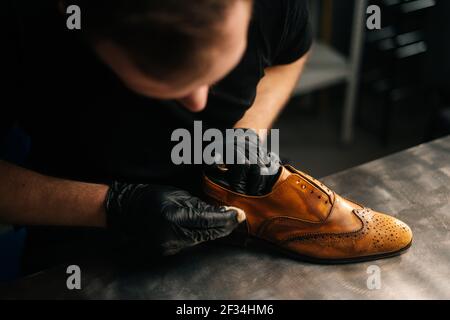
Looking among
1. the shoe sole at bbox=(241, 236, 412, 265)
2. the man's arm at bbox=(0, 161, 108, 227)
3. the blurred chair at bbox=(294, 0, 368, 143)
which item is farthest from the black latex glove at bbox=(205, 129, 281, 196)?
the blurred chair at bbox=(294, 0, 368, 143)

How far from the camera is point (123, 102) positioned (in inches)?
38.5

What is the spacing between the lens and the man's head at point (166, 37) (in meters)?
0.60

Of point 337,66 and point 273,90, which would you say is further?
point 337,66

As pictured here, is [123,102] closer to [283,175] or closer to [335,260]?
[283,175]

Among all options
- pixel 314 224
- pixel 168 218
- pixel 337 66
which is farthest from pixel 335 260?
pixel 337 66

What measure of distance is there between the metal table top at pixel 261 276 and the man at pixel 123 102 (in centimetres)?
6

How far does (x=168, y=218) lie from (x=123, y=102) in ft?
0.91

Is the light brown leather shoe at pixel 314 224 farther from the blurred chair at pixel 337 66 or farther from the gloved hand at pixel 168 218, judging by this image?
the blurred chair at pixel 337 66

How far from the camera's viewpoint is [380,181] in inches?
43.6

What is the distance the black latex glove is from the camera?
93 centimetres

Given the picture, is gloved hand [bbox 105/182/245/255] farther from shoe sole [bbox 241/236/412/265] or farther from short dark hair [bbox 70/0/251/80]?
short dark hair [bbox 70/0/251/80]

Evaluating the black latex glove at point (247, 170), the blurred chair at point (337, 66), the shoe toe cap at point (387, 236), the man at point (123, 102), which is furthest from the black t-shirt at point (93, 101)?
the blurred chair at point (337, 66)
